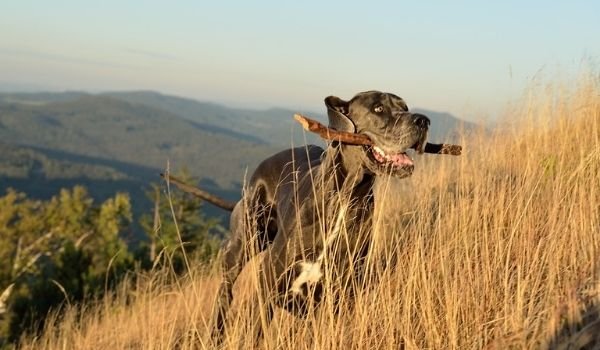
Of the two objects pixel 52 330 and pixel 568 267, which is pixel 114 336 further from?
pixel 568 267

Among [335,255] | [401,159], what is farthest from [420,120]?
[335,255]

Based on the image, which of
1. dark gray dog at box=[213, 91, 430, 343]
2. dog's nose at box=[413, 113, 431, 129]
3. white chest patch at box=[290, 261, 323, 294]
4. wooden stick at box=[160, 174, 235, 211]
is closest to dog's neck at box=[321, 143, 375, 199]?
dark gray dog at box=[213, 91, 430, 343]

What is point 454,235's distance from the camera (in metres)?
4.40

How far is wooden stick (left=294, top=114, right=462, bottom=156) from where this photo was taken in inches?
149

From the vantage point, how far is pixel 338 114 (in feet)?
14.6

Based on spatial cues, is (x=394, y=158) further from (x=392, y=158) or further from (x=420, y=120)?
(x=420, y=120)

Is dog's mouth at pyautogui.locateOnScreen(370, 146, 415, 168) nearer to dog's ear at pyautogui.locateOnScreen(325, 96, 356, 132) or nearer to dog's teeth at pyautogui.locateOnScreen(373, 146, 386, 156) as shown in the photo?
dog's teeth at pyautogui.locateOnScreen(373, 146, 386, 156)

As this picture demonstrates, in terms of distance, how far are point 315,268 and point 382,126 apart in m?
1.02

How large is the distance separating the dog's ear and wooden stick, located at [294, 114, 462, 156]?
0.79ft

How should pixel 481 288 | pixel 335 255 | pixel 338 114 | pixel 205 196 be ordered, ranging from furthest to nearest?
pixel 205 196
pixel 338 114
pixel 335 255
pixel 481 288

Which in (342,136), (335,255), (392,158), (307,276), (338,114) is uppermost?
(338,114)

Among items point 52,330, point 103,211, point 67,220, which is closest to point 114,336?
point 52,330

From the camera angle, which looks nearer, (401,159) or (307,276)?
(401,159)

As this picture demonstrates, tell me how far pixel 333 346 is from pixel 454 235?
4.74 feet
